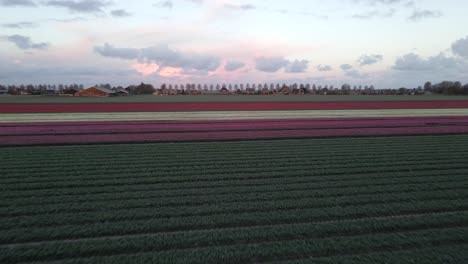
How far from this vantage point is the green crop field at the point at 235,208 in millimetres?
4824

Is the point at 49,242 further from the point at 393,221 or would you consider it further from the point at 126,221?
the point at 393,221

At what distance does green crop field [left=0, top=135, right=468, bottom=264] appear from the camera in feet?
15.8

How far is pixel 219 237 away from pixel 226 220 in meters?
0.61

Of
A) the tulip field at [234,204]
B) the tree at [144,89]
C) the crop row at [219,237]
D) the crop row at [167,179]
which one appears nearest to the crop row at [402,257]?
the tulip field at [234,204]

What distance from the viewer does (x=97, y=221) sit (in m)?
5.81

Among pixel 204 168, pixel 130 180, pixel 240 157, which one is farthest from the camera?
pixel 240 157

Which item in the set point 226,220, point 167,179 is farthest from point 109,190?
point 226,220

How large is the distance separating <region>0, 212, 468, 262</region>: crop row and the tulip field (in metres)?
0.02

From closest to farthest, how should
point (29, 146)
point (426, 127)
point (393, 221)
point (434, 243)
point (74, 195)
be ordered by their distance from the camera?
point (434, 243)
point (393, 221)
point (74, 195)
point (29, 146)
point (426, 127)

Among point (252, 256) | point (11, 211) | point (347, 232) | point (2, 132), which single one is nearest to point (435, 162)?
point (347, 232)

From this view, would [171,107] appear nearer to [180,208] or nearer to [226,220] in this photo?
[180,208]

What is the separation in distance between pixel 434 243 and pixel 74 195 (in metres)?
7.00

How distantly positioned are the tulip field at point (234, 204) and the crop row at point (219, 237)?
18 mm

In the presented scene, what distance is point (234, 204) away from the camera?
21.5 ft
